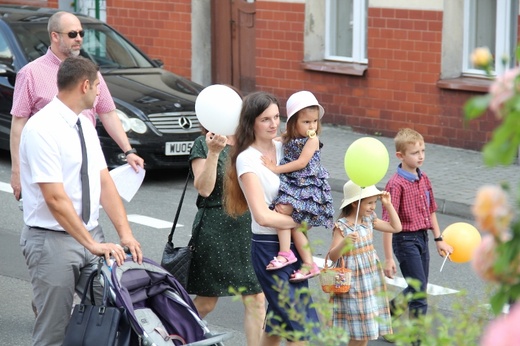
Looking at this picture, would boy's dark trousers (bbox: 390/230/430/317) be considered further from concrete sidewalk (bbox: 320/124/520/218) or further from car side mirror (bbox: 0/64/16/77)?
car side mirror (bbox: 0/64/16/77)

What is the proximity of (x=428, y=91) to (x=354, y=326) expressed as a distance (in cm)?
912

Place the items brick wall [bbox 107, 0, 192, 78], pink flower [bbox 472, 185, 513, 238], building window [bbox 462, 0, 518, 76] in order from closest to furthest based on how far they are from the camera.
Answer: pink flower [bbox 472, 185, 513, 238] < building window [bbox 462, 0, 518, 76] < brick wall [bbox 107, 0, 192, 78]

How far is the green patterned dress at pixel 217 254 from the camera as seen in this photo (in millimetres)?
6270

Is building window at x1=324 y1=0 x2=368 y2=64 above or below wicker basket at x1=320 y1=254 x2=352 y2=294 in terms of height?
above

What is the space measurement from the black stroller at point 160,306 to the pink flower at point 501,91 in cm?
283

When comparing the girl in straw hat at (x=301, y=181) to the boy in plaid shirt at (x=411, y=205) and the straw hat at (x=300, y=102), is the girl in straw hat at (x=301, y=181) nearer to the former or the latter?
the straw hat at (x=300, y=102)

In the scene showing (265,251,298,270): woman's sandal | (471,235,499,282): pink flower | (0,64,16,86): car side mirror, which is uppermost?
(0,64,16,86): car side mirror

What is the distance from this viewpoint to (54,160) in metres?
5.19

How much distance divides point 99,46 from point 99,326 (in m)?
9.35

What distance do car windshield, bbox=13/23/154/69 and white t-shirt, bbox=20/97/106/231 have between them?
25.7ft

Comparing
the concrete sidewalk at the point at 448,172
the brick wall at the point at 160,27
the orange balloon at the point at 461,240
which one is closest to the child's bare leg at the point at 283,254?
the orange balloon at the point at 461,240

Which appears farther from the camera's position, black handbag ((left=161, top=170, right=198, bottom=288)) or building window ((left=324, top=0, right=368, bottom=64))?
building window ((left=324, top=0, right=368, bottom=64))

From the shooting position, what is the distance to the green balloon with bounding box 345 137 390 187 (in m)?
5.72

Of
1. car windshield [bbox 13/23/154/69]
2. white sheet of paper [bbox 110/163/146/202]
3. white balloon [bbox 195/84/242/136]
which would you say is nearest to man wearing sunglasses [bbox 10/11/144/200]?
white sheet of paper [bbox 110/163/146/202]
